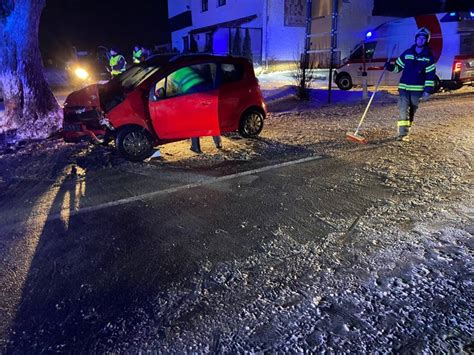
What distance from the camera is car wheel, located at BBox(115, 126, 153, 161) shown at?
634 centimetres

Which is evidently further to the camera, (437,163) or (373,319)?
(437,163)

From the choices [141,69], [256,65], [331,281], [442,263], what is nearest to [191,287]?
[331,281]

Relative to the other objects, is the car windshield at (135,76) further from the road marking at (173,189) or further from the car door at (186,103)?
the road marking at (173,189)

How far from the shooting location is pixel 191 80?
6645mm

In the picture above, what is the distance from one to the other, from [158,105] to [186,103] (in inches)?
19.3

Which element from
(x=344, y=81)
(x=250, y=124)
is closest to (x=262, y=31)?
(x=344, y=81)

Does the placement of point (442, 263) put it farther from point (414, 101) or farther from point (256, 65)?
point (256, 65)

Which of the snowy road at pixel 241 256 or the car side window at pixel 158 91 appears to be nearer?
the snowy road at pixel 241 256

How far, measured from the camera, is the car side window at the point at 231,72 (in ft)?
23.3

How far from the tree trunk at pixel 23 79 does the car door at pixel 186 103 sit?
11.9 feet

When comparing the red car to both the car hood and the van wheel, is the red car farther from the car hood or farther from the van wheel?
the van wheel

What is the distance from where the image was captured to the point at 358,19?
78.2 ft

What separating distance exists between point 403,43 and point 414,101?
8.12 metres

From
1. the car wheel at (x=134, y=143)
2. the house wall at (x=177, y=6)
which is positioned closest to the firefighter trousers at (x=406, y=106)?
the car wheel at (x=134, y=143)
